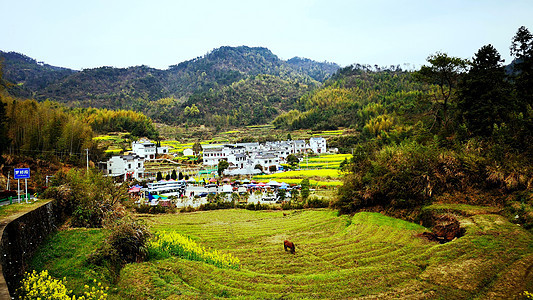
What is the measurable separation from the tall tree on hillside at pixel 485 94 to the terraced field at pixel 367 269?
6.50 m

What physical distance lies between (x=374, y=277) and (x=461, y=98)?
1363cm

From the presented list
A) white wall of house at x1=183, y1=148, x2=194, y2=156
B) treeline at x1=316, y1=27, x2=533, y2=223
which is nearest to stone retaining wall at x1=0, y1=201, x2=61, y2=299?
treeline at x1=316, y1=27, x2=533, y2=223

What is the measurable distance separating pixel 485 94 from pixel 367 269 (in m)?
12.4

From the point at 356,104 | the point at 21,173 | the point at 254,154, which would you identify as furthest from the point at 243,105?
the point at 21,173

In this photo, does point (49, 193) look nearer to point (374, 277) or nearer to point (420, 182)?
point (374, 277)

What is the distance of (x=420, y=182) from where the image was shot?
13.1m

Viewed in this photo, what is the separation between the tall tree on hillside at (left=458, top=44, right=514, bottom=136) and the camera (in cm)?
1393

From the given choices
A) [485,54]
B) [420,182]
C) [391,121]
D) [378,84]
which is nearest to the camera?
[420,182]

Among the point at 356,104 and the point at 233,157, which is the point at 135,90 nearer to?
the point at 356,104

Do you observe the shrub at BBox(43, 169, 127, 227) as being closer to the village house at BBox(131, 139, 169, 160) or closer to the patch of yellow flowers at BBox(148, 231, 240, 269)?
the patch of yellow flowers at BBox(148, 231, 240, 269)

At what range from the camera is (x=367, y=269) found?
712cm

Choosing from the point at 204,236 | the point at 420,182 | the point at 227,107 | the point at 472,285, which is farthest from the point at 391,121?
the point at 227,107

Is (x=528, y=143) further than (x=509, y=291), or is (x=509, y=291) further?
(x=528, y=143)

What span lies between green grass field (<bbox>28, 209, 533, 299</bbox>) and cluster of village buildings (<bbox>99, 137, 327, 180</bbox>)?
28076 millimetres
